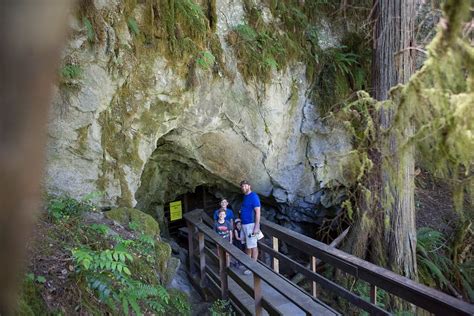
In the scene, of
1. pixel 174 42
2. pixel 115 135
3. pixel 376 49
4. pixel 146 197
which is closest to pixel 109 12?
pixel 174 42

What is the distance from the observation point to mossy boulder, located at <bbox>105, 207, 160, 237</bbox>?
195 inches

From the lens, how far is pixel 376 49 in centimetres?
550

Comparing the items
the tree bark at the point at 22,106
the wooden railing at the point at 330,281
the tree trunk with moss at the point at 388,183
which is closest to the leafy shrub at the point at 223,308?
the wooden railing at the point at 330,281

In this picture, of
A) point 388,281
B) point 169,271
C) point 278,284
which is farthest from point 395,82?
point 169,271

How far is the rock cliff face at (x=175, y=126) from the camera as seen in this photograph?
469cm

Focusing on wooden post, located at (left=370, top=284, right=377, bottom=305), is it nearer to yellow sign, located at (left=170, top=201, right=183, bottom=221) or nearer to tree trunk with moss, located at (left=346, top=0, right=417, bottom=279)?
tree trunk with moss, located at (left=346, top=0, right=417, bottom=279)

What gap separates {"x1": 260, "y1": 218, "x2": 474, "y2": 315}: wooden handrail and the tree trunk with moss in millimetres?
920

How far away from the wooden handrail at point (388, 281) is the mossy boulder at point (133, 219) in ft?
6.55

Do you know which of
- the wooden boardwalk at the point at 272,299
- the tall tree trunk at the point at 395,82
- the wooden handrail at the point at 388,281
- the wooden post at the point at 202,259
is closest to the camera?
the wooden handrail at the point at 388,281

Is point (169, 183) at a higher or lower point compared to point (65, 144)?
lower

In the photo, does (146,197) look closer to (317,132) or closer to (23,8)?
(317,132)

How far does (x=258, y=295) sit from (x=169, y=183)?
17.0ft

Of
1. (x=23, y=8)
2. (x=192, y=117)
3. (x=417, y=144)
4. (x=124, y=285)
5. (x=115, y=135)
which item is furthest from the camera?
(x=192, y=117)

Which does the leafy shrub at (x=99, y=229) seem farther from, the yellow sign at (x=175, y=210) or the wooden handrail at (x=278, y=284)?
the yellow sign at (x=175, y=210)
